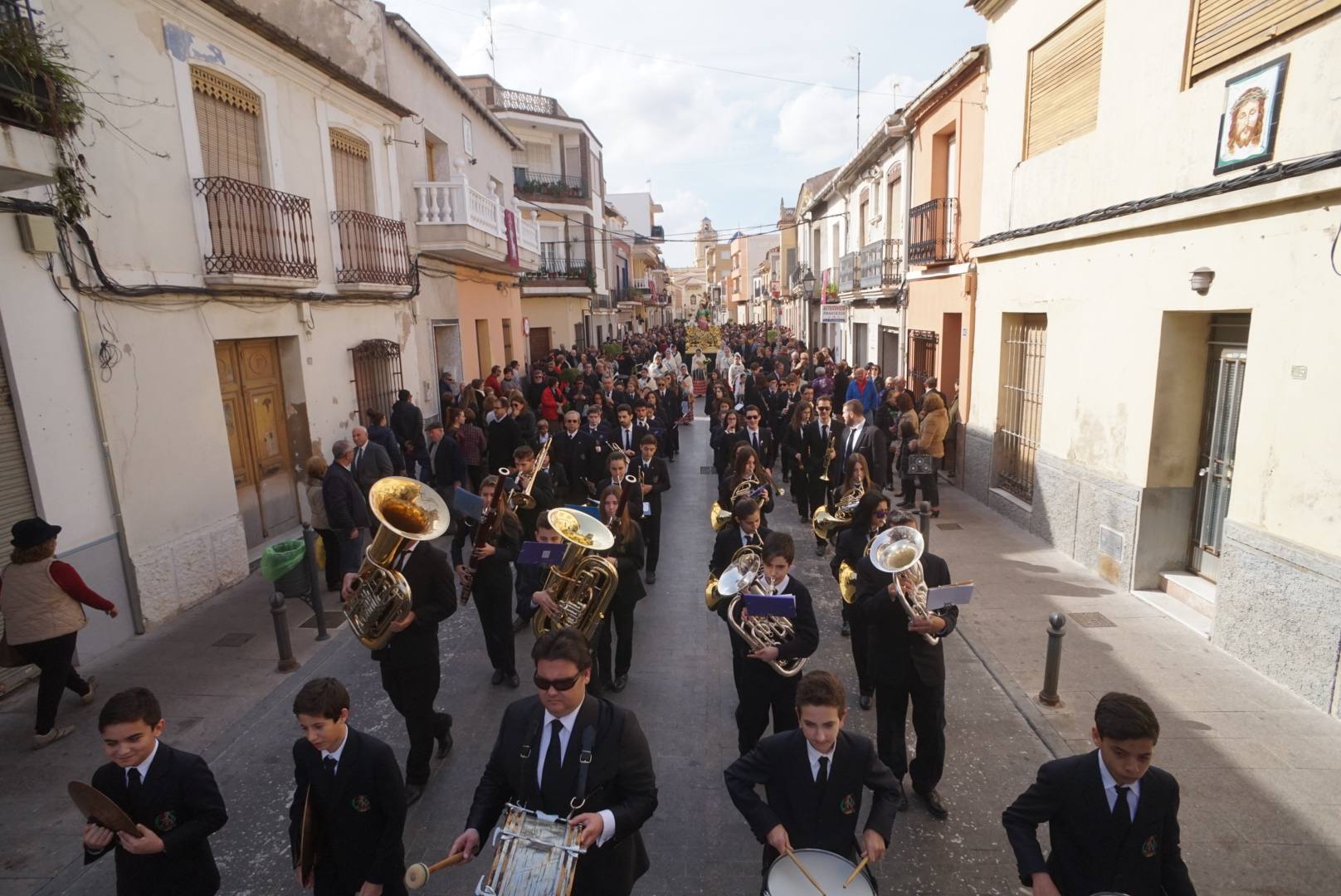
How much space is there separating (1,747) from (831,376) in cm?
1297

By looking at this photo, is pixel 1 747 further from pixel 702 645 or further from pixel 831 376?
pixel 831 376

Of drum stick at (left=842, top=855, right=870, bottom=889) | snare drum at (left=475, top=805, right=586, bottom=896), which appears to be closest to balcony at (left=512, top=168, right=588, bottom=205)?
snare drum at (left=475, top=805, right=586, bottom=896)

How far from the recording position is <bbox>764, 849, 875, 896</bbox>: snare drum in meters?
2.60

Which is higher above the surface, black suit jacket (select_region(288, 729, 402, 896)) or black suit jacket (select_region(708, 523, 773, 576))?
black suit jacket (select_region(708, 523, 773, 576))

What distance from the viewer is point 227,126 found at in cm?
870

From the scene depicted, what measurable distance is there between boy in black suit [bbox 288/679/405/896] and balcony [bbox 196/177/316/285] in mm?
6799

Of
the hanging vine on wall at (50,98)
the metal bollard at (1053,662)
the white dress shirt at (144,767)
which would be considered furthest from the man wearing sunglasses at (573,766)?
the hanging vine on wall at (50,98)

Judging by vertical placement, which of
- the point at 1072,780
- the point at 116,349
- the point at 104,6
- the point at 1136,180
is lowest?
the point at 1072,780

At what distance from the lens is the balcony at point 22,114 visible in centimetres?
530

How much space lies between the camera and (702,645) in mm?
6598

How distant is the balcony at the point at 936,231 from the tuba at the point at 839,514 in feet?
22.7

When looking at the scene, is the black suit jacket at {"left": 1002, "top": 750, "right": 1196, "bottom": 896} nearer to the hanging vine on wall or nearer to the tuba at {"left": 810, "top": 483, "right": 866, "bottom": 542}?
the tuba at {"left": 810, "top": 483, "right": 866, "bottom": 542}

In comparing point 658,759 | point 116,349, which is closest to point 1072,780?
point 658,759

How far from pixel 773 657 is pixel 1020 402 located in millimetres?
7592
